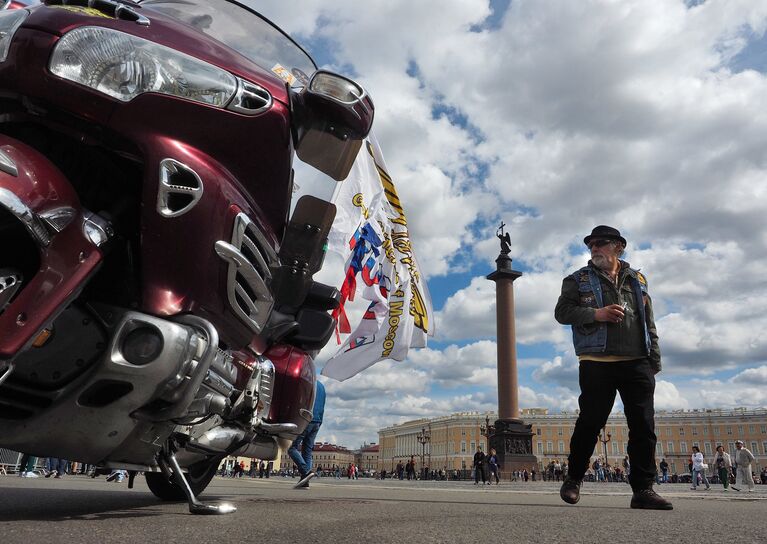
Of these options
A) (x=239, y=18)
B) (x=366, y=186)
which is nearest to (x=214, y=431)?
(x=239, y=18)

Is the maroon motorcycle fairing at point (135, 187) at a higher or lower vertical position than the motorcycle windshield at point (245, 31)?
lower

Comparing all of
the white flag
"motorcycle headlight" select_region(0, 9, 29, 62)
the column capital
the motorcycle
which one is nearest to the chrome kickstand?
the motorcycle

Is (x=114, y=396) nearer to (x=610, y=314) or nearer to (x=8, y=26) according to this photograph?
(x=8, y=26)

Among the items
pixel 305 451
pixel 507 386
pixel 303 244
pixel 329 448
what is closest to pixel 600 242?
pixel 303 244

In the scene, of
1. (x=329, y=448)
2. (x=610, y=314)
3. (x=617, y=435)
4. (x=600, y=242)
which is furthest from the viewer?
(x=329, y=448)

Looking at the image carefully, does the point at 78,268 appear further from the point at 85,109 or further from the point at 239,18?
the point at 239,18

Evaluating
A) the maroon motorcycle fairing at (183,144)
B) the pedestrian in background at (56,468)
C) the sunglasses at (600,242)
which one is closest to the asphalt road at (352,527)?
the maroon motorcycle fairing at (183,144)

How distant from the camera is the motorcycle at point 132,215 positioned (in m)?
1.52

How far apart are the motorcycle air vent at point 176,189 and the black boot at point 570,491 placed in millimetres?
3190

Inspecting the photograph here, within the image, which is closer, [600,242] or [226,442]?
[226,442]

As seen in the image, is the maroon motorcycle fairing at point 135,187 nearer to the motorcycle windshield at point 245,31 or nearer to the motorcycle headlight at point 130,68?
the motorcycle headlight at point 130,68

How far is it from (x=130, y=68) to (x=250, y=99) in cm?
40

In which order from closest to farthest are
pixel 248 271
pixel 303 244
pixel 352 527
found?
pixel 248 271
pixel 352 527
pixel 303 244

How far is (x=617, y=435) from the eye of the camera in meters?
97.1
